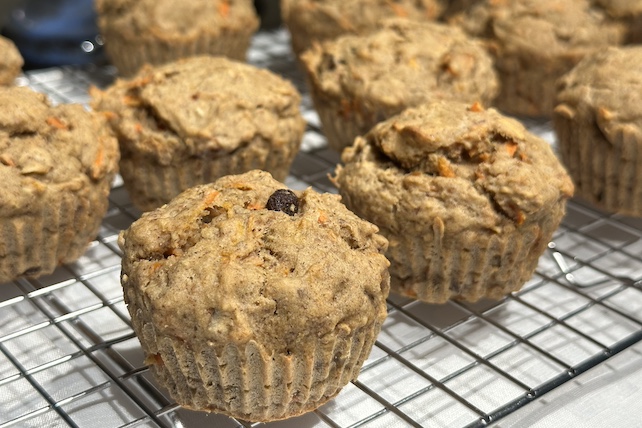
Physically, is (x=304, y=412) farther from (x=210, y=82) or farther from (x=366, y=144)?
(x=210, y=82)

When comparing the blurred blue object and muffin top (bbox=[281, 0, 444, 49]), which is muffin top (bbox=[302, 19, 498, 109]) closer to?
muffin top (bbox=[281, 0, 444, 49])

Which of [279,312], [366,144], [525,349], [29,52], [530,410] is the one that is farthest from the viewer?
[29,52]

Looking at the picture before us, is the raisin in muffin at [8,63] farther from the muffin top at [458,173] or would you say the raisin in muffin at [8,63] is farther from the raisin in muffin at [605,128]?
the raisin in muffin at [605,128]

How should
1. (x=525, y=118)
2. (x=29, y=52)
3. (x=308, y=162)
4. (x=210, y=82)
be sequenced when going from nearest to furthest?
1. (x=210, y=82)
2. (x=308, y=162)
3. (x=525, y=118)
4. (x=29, y=52)

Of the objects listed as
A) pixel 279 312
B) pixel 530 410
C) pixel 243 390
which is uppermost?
pixel 279 312

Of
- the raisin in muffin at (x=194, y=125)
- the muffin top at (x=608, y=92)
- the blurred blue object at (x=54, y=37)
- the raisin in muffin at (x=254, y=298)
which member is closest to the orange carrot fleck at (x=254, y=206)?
the raisin in muffin at (x=254, y=298)

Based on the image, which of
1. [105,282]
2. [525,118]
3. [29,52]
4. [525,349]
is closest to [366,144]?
[525,349]

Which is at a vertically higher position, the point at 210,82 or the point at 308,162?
the point at 210,82
